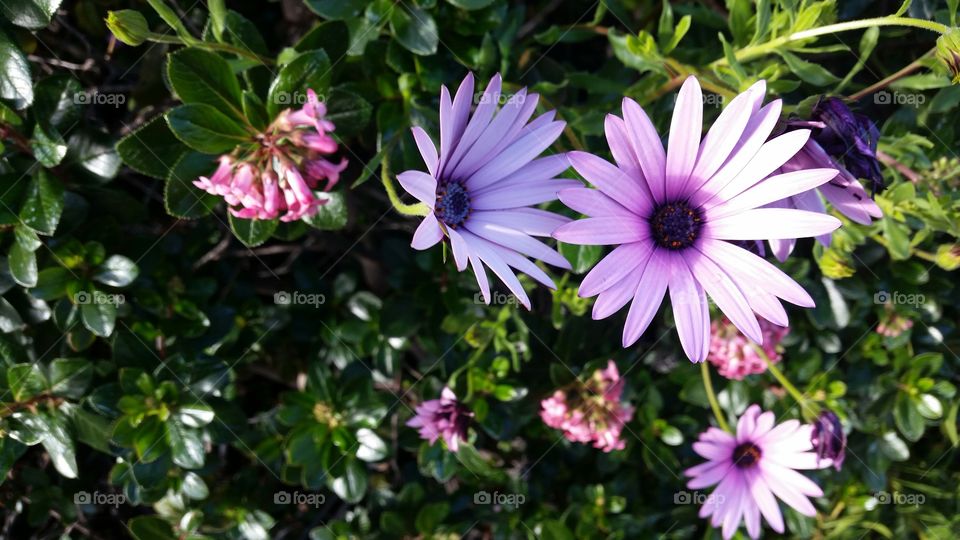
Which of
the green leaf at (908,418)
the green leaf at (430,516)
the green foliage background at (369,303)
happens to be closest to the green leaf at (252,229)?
the green foliage background at (369,303)

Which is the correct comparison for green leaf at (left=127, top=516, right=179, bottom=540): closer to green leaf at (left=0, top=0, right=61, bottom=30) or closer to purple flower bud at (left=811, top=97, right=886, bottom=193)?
green leaf at (left=0, top=0, right=61, bottom=30)

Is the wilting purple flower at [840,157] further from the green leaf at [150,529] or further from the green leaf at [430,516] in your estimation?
the green leaf at [150,529]

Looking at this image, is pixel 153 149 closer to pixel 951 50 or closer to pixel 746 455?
pixel 951 50

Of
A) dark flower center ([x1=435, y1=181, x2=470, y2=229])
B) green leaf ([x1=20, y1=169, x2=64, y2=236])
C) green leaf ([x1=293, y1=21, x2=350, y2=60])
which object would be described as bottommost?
green leaf ([x1=20, y1=169, x2=64, y2=236])

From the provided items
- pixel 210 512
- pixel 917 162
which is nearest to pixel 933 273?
pixel 917 162

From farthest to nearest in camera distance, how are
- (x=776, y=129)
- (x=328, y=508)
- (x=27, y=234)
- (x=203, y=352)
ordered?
1. (x=328, y=508)
2. (x=203, y=352)
3. (x=27, y=234)
4. (x=776, y=129)

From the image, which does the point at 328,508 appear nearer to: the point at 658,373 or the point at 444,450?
the point at 444,450

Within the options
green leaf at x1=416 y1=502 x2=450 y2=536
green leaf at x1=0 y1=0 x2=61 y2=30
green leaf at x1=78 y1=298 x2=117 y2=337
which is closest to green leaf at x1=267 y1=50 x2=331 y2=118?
green leaf at x1=0 y1=0 x2=61 y2=30

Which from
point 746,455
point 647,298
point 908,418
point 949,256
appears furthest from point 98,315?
point 908,418
